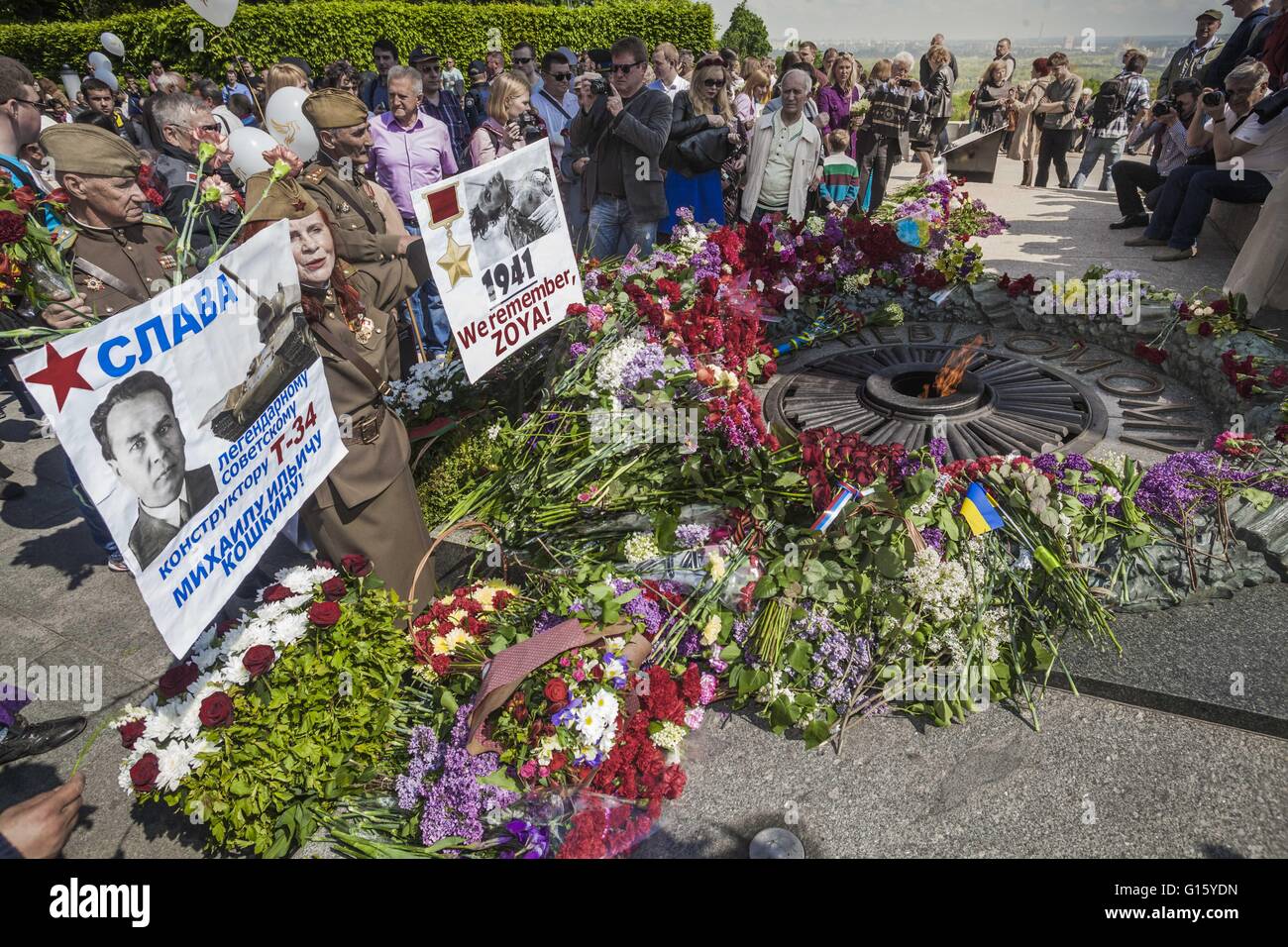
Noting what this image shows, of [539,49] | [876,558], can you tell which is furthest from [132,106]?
[876,558]

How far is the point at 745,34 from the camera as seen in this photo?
2744cm

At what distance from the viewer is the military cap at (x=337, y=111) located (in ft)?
13.1

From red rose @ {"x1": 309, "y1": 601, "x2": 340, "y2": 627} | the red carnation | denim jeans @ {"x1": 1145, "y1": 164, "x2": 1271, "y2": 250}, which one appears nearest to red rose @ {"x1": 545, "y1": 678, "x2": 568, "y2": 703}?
the red carnation

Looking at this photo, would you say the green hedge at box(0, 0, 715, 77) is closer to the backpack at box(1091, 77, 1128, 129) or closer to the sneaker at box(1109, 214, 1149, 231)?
the backpack at box(1091, 77, 1128, 129)

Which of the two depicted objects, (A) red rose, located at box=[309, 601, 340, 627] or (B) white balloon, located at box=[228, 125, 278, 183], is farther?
(B) white balloon, located at box=[228, 125, 278, 183]

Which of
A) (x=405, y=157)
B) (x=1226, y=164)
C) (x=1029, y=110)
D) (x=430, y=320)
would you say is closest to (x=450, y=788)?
(x=430, y=320)

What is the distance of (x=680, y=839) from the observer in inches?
95.3

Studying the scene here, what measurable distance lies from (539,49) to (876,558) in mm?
25201

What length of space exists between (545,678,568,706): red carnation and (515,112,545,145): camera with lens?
528 cm

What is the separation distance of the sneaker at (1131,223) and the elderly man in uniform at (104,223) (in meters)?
8.53

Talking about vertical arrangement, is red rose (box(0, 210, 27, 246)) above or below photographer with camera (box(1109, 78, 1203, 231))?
above

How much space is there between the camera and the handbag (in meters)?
6.20

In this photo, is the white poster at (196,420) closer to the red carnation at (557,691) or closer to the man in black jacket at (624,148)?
the red carnation at (557,691)

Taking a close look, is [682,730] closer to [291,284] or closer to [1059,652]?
[1059,652]
